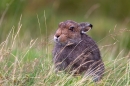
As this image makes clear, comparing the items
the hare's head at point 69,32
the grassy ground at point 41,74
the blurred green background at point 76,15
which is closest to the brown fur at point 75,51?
the hare's head at point 69,32

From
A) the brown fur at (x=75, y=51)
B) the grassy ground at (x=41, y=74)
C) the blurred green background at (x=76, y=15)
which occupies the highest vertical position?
the blurred green background at (x=76, y=15)

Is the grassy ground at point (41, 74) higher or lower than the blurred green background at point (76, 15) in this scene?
lower

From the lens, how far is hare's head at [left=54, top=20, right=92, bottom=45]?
10375mm

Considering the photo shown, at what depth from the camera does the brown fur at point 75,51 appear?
404 inches

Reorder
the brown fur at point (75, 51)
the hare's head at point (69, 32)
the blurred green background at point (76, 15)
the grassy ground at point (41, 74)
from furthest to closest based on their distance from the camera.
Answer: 1. the blurred green background at point (76, 15)
2. the hare's head at point (69, 32)
3. the brown fur at point (75, 51)
4. the grassy ground at point (41, 74)

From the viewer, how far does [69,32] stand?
10.7m

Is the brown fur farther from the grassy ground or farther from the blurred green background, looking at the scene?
the blurred green background

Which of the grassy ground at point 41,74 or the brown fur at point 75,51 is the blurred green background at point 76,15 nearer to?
the brown fur at point 75,51

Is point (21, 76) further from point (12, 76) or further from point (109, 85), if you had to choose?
point (109, 85)

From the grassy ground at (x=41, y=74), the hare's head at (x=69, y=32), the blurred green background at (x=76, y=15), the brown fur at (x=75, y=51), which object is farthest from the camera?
the blurred green background at (x=76, y=15)

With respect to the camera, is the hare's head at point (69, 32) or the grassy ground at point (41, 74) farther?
the hare's head at point (69, 32)

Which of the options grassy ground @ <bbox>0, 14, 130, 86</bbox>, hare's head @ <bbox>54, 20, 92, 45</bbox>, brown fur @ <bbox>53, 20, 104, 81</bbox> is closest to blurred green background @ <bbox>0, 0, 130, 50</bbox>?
hare's head @ <bbox>54, 20, 92, 45</bbox>

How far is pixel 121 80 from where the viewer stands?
951 cm

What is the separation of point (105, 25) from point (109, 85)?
628 inches
